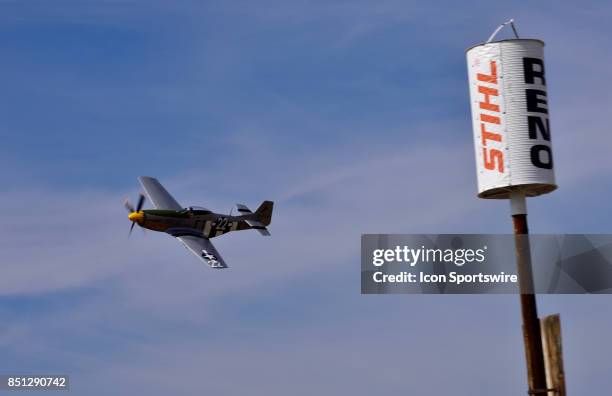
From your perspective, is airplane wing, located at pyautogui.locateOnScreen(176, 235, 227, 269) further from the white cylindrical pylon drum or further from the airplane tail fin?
the white cylindrical pylon drum

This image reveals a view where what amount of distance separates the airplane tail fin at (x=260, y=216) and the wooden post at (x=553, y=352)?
45.8m

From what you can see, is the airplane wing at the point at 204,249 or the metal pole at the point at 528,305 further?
the airplane wing at the point at 204,249

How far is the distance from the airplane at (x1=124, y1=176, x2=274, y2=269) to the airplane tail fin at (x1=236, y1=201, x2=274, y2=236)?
47cm

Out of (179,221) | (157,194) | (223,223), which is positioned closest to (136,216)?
(179,221)

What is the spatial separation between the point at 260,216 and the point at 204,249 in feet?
44.4

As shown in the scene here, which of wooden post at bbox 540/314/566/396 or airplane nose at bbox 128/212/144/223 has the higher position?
airplane nose at bbox 128/212/144/223

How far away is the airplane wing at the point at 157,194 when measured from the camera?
65.1m

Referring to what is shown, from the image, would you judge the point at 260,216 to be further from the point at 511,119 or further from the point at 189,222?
the point at 511,119

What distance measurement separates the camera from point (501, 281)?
82.6 ft

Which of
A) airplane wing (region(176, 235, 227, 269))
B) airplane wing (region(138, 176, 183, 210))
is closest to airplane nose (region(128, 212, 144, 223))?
airplane wing (region(176, 235, 227, 269))

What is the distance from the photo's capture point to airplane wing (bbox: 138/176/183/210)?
65.1 m

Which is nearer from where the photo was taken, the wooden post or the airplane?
the wooden post

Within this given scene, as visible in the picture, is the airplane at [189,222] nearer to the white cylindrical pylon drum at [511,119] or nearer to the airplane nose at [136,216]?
the airplane nose at [136,216]

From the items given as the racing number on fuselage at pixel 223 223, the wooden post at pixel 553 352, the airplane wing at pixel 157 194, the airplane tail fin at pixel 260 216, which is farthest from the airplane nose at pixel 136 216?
the wooden post at pixel 553 352
